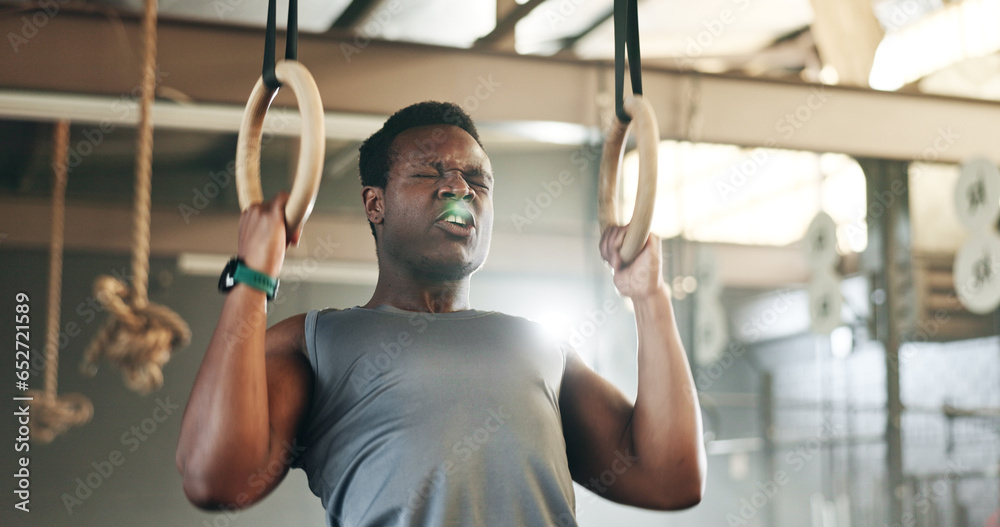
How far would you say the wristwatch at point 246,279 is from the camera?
94cm

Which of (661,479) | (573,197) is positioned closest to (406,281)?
(661,479)

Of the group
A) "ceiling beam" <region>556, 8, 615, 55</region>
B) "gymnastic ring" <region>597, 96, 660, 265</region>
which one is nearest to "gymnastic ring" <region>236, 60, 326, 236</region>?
"gymnastic ring" <region>597, 96, 660, 265</region>

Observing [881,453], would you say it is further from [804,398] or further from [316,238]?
[316,238]

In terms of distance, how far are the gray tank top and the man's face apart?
0.25ft

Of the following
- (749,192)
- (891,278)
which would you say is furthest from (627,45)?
(749,192)

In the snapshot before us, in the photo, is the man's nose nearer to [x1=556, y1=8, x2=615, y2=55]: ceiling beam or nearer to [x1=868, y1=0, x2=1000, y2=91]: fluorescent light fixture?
[x1=556, y1=8, x2=615, y2=55]: ceiling beam

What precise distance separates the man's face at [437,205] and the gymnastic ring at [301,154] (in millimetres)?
140

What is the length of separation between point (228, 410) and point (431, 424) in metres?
0.21

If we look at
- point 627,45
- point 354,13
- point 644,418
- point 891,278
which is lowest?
point 644,418

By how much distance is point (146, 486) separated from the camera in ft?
19.0

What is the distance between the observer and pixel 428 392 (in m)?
0.99

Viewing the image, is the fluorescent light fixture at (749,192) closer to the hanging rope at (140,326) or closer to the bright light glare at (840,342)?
the bright light glare at (840,342)

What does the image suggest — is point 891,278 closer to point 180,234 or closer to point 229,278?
point 180,234

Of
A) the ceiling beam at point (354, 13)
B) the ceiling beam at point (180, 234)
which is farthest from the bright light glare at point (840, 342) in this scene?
the ceiling beam at point (354, 13)
